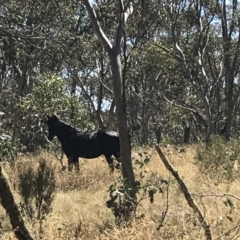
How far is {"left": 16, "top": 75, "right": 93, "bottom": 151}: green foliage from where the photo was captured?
13.7m

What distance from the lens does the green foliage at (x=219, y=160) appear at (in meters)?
10.1

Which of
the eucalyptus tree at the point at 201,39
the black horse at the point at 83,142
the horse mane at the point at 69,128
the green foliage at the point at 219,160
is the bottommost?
the green foliage at the point at 219,160

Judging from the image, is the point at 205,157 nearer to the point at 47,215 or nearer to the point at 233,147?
the point at 233,147

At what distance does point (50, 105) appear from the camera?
1407 centimetres

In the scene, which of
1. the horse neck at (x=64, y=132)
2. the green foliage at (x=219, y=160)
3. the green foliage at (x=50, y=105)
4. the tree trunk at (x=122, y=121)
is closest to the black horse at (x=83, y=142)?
the horse neck at (x=64, y=132)

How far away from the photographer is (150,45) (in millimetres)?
23422

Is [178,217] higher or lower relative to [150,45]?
lower

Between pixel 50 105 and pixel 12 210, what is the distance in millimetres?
9486

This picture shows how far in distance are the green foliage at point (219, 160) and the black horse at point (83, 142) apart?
84.2 inches

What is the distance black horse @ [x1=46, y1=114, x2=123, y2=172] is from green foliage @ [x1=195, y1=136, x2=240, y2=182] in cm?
214

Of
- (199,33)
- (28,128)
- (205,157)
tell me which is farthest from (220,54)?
(205,157)

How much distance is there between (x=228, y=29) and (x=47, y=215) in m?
18.3

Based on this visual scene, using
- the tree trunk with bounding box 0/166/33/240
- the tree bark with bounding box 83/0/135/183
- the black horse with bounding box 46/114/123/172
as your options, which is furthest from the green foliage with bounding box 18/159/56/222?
the black horse with bounding box 46/114/123/172

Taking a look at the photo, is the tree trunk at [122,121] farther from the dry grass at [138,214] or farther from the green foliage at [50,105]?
Answer: the green foliage at [50,105]
